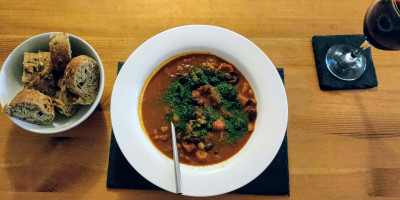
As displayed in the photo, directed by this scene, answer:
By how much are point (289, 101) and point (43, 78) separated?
5.99 ft

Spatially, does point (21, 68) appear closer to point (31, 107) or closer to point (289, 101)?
point (31, 107)

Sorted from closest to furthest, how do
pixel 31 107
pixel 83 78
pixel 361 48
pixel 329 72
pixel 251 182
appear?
1. pixel 31 107
2. pixel 83 78
3. pixel 251 182
4. pixel 361 48
5. pixel 329 72

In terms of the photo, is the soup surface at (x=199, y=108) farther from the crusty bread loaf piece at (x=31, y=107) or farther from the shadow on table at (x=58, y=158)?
the crusty bread loaf piece at (x=31, y=107)

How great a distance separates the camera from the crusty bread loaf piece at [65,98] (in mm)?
1975

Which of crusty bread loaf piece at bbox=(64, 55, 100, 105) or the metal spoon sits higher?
crusty bread loaf piece at bbox=(64, 55, 100, 105)

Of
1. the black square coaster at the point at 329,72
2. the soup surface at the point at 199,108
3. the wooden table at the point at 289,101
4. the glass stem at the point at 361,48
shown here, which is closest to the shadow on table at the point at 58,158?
the wooden table at the point at 289,101

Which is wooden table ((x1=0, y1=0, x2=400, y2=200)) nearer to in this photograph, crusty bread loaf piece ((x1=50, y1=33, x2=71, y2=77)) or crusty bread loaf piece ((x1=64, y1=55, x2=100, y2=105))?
crusty bread loaf piece ((x1=64, y1=55, x2=100, y2=105))

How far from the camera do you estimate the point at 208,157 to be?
6.57ft

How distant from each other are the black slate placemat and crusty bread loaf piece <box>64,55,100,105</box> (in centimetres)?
47

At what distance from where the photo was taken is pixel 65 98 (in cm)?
199

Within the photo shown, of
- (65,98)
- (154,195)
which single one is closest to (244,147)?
(154,195)

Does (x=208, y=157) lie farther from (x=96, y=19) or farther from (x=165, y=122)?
(x=96, y=19)

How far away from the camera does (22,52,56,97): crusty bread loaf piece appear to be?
1.99 metres

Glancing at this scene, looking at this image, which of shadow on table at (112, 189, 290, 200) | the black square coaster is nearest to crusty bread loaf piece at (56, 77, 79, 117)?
shadow on table at (112, 189, 290, 200)
